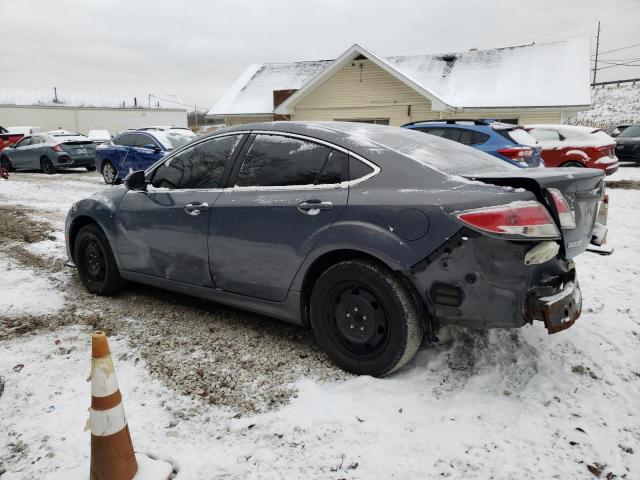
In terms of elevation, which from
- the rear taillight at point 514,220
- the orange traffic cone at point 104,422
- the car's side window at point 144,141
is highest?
the car's side window at point 144,141

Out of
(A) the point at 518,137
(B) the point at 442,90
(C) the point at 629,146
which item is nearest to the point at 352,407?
(A) the point at 518,137

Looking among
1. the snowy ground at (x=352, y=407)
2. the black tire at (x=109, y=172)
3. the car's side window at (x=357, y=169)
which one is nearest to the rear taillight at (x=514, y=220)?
the car's side window at (x=357, y=169)

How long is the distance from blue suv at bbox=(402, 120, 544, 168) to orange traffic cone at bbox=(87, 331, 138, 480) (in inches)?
275

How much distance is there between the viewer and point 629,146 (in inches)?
677

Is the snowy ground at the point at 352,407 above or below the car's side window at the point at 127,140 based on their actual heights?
below

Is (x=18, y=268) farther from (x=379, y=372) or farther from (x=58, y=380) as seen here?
(x=379, y=372)

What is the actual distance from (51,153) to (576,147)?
16475mm

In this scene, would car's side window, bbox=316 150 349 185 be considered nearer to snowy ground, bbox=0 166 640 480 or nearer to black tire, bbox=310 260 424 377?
black tire, bbox=310 260 424 377

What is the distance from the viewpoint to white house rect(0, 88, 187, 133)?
4659 centimetres

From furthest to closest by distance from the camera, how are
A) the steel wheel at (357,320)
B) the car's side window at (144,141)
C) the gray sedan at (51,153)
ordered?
the gray sedan at (51,153) → the car's side window at (144,141) → the steel wheel at (357,320)

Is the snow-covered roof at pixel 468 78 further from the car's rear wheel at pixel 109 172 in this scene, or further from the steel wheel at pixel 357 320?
the steel wheel at pixel 357 320

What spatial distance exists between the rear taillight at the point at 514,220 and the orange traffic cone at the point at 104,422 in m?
1.88

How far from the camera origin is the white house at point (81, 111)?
4659 cm

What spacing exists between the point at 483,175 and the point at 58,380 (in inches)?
115
